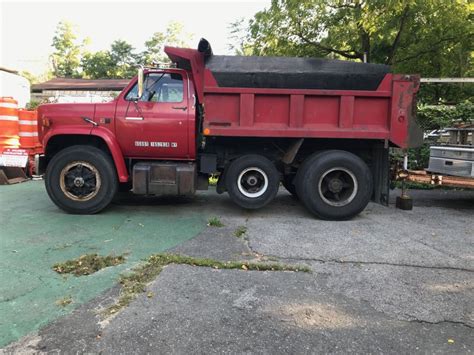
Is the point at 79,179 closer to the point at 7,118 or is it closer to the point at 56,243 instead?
the point at 56,243

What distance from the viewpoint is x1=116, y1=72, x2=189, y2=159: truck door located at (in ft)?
21.4

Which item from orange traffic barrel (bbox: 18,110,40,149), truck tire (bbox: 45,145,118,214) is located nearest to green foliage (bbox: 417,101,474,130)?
truck tire (bbox: 45,145,118,214)


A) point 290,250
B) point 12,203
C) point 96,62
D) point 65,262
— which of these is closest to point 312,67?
point 290,250

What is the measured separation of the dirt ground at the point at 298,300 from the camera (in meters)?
2.95

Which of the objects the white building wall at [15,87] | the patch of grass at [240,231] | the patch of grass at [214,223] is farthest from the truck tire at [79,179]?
the white building wall at [15,87]

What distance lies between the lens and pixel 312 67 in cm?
634

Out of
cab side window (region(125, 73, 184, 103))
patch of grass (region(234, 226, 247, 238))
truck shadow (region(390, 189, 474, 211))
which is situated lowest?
patch of grass (region(234, 226, 247, 238))

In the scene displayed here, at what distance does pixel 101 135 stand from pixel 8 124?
4.70 metres

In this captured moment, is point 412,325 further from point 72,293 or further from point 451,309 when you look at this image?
point 72,293

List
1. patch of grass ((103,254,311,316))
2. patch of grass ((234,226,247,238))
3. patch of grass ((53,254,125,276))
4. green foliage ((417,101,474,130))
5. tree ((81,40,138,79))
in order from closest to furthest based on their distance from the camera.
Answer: patch of grass ((103,254,311,316)), patch of grass ((53,254,125,276)), patch of grass ((234,226,247,238)), green foliage ((417,101,474,130)), tree ((81,40,138,79))

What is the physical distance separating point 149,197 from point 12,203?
2.39 meters

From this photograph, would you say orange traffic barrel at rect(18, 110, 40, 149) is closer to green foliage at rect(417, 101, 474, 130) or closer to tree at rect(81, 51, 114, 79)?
green foliage at rect(417, 101, 474, 130)

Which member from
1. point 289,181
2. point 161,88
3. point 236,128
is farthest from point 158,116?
point 289,181

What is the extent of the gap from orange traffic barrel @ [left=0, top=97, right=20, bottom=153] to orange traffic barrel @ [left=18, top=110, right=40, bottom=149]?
146 mm
